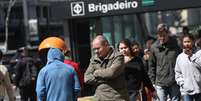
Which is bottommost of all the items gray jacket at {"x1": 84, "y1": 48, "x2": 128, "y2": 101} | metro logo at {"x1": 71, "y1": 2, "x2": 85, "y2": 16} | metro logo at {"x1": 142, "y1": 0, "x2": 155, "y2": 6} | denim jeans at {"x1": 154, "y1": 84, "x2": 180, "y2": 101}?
denim jeans at {"x1": 154, "y1": 84, "x2": 180, "y2": 101}

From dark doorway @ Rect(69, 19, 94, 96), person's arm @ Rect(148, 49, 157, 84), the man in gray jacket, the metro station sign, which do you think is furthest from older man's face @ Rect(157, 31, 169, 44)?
dark doorway @ Rect(69, 19, 94, 96)

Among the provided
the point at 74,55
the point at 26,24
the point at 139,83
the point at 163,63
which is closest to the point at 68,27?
the point at 74,55

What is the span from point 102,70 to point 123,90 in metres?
0.41

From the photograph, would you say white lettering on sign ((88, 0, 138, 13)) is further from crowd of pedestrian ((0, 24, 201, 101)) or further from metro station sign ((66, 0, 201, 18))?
crowd of pedestrian ((0, 24, 201, 101))

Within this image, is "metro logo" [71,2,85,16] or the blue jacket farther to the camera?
"metro logo" [71,2,85,16]

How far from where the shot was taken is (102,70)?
873cm

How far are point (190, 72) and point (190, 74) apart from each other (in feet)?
0.11

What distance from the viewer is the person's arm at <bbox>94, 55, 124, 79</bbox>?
28.4ft

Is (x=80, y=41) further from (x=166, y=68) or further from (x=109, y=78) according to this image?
(x=109, y=78)

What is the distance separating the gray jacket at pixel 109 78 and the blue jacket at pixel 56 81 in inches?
21.7

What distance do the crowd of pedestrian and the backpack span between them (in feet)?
16.7

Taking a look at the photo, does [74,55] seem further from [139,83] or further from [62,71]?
[62,71]

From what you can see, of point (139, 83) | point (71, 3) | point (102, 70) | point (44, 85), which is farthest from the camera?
point (71, 3)

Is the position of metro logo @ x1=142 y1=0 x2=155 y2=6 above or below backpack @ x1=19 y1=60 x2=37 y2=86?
above
